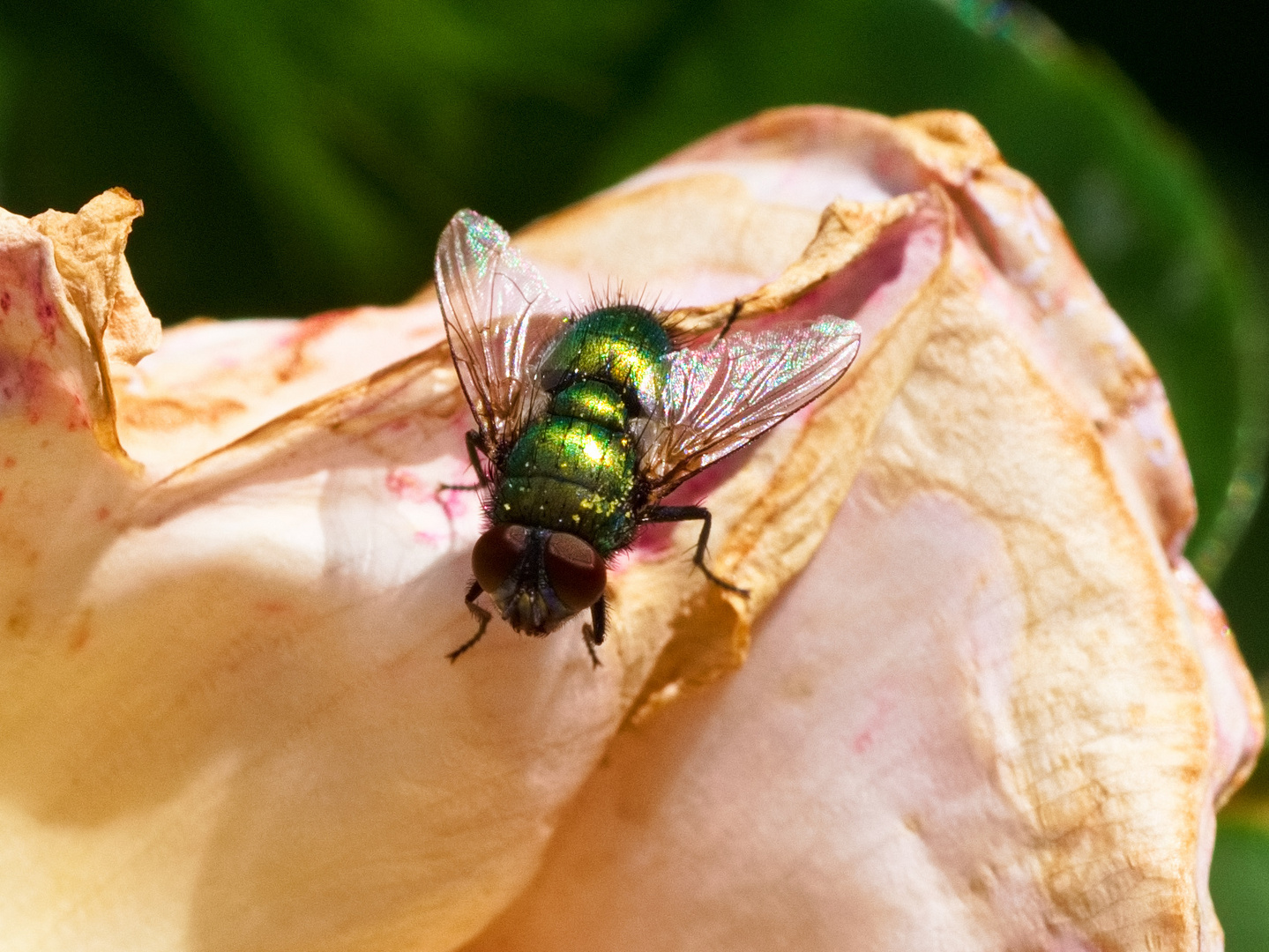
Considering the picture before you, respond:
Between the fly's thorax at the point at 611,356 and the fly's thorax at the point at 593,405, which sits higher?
the fly's thorax at the point at 611,356

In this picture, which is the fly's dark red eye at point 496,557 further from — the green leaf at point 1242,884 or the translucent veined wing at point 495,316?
the green leaf at point 1242,884

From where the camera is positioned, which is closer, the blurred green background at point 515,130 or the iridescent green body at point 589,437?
the iridescent green body at point 589,437

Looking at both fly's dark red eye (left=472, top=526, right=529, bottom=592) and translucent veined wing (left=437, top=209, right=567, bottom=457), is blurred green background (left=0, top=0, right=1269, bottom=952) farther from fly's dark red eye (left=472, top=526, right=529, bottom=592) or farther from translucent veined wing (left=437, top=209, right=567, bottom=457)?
fly's dark red eye (left=472, top=526, right=529, bottom=592)

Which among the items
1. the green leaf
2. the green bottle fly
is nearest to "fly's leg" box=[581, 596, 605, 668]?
the green bottle fly

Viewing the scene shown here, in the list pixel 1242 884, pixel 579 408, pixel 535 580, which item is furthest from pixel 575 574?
pixel 1242 884

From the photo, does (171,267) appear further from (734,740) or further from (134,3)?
(734,740)

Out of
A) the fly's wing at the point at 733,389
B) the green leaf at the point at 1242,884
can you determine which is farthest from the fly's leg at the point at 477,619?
the green leaf at the point at 1242,884

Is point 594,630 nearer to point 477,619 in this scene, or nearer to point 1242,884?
point 477,619

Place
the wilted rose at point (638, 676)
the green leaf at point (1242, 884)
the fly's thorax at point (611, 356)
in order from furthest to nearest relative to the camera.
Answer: the green leaf at point (1242, 884), the fly's thorax at point (611, 356), the wilted rose at point (638, 676)

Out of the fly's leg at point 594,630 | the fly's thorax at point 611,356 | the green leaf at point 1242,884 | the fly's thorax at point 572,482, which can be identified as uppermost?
the fly's thorax at point 611,356
